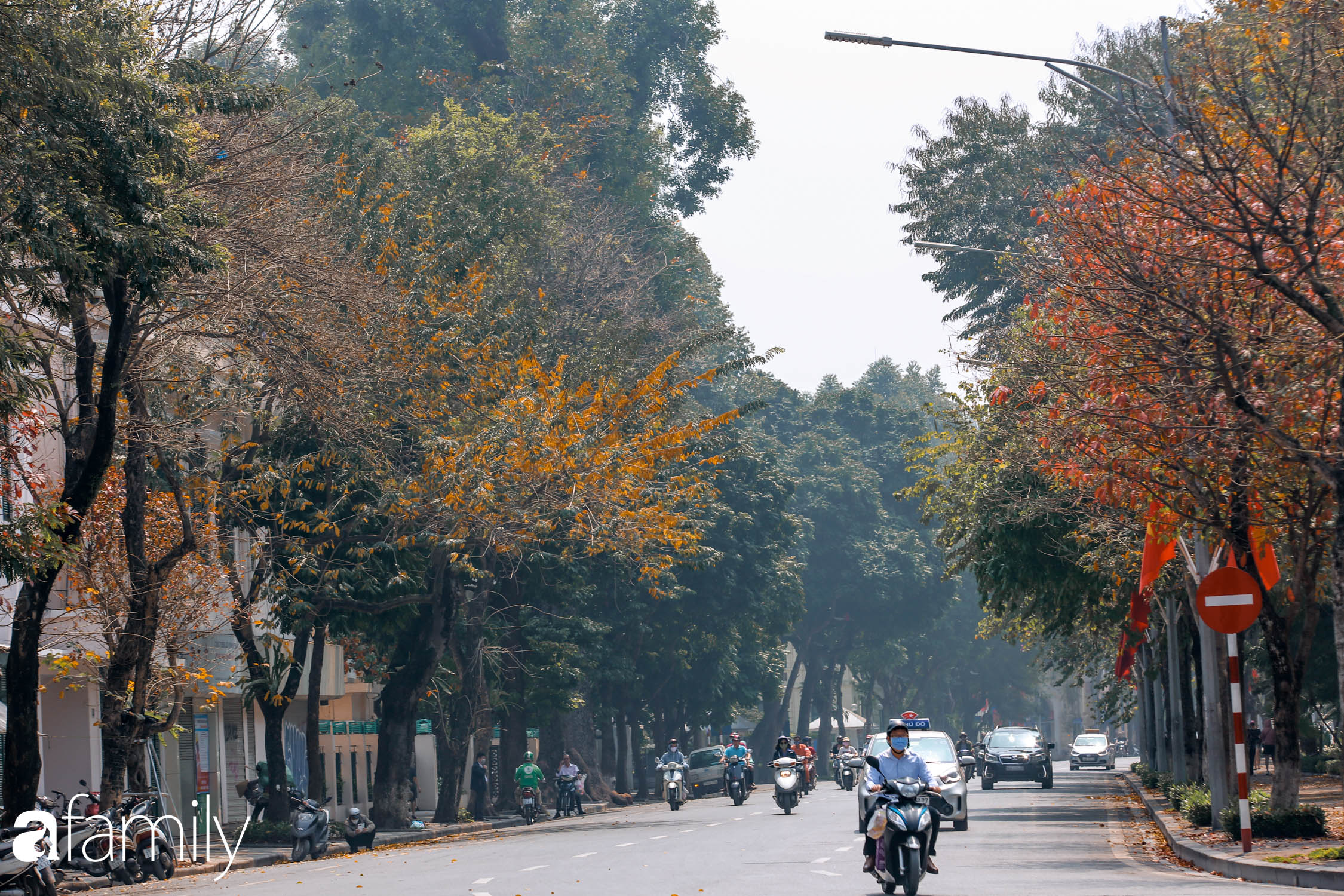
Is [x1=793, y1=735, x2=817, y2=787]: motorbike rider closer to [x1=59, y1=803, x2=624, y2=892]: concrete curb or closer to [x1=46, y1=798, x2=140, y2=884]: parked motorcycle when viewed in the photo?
[x1=59, y1=803, x2=624, y2=892]: concrete curb

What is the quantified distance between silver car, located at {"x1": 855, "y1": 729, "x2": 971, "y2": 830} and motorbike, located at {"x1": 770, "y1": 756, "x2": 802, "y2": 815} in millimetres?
7081

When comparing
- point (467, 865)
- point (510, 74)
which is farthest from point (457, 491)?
point (510, 74)

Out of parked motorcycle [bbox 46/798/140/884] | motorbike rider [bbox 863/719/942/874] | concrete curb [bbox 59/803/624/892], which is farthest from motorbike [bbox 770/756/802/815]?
motorbike rider [bbox 863/719/942/874]

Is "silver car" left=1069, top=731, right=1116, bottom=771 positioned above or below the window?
below

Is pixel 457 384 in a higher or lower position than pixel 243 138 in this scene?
lower

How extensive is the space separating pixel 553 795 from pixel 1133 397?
33.8 m

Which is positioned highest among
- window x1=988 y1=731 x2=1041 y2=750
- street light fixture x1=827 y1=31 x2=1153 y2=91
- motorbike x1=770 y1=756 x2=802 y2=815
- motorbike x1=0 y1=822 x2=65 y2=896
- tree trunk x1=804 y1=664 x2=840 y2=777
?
street light fixture x1=827 y1=31 x2=1153 y2=91

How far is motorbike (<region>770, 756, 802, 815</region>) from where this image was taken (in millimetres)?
30547

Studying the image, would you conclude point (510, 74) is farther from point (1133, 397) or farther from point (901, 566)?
point (1133, 397)

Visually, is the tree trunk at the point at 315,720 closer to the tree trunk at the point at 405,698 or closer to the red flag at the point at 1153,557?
Answer: the tree trunk at the point at 405,698

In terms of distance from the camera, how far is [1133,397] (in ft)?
52.9

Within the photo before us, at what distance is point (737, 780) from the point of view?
126 ft

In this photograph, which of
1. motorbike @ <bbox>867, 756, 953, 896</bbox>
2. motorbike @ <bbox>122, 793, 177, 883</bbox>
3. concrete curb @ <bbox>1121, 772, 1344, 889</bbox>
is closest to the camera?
concrete curb @ <bbox>1121, 772, 1344, 889</bbox>

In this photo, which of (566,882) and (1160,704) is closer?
(566,882)
